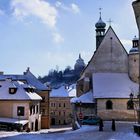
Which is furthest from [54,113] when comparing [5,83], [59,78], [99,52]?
[59,78]

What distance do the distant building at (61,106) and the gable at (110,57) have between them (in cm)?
4313

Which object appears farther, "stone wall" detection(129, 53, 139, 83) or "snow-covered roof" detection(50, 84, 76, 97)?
"snow-covered roof" detection(50, 84, 76, 97)

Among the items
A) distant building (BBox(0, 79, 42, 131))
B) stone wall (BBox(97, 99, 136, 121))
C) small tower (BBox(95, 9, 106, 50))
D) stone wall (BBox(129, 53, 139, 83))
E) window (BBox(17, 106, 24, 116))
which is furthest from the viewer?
small tower (BBox(95, 9, 106, 50))

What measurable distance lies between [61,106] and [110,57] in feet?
157

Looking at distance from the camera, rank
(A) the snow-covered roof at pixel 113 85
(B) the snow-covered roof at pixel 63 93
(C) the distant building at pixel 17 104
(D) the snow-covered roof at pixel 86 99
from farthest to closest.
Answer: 1. (B) the snow-covered roof at pixel 63 93
2. (C) the distant building at pixel 17 104
3. (D) the snow-covered roof at pixel 86 99
4. (A) the snow-covered roof at pixel 113 85

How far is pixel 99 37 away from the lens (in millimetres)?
68812

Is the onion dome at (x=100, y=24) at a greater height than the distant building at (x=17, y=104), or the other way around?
the onion dome at (x=100, y=24)

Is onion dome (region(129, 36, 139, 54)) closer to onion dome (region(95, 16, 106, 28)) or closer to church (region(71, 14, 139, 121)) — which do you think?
church (region(71, 14, 139, 121))

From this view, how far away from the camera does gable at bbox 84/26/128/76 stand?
51219 millimetres

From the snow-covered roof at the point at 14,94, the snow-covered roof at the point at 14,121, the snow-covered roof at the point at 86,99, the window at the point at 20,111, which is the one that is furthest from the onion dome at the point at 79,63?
the snow-covered roof at the point at 86,99

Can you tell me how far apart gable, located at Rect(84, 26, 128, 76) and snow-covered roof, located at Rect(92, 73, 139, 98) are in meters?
0.97

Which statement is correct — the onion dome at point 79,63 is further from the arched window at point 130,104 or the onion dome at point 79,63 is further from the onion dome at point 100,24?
the arched window at point 130,104

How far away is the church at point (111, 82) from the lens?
4634 centimetres

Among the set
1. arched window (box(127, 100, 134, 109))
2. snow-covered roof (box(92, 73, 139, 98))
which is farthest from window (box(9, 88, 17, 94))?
arched window (box(127, 100, 134, 109))
